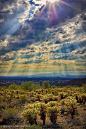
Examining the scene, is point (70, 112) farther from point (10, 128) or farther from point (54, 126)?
point (10, 128)

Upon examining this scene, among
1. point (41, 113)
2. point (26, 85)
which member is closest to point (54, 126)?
point (41, 113)

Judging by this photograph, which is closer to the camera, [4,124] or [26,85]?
[4,124]

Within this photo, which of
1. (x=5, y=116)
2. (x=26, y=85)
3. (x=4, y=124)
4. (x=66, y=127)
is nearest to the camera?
(x=66, y=127)

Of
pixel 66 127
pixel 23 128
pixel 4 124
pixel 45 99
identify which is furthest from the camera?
pixel 45 99

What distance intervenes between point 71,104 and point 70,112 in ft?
2.55

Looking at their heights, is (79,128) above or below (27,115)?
below

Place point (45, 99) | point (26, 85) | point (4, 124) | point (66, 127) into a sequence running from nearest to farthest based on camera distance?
point (66, 127), point (4, 124), point (45, 99), point (26, 85)

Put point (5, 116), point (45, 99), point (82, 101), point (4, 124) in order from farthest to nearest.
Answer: point (82, 101)
point (45, 99)
point (5, 116)
point (4, 124)

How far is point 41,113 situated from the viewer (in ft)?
31.4

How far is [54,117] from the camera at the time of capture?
931 centimetres

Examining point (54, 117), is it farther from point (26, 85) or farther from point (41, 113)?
point (26, 85)

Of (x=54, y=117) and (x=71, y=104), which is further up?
(x=71, y=104)

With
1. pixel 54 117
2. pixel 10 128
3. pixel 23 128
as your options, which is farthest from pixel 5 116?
pixel 54 117

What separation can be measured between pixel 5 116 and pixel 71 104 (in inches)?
253
